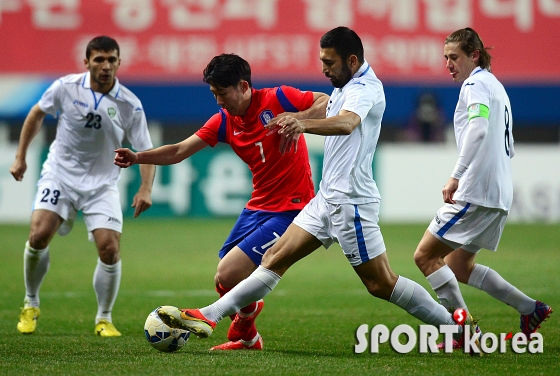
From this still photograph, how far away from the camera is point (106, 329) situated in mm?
7223

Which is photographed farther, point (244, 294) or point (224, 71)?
point (224, 71)

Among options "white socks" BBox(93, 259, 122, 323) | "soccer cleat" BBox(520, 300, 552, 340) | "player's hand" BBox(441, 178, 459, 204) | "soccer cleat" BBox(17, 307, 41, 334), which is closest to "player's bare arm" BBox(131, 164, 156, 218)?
"white socks" BBox(93, 259, 122, 323)

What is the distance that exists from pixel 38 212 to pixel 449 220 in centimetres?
346

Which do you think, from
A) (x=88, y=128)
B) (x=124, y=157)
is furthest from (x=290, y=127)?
(x=88, y=128)

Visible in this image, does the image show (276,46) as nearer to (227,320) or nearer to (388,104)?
(388,104)

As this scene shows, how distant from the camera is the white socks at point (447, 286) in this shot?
6.45 metres

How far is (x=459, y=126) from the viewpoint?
656cm

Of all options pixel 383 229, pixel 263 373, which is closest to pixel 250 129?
pixel 263 373

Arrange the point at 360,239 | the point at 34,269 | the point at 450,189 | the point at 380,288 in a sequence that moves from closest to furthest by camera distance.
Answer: the point at 360,239, the point at 380,288, the point at 450,189, the point at 34,269

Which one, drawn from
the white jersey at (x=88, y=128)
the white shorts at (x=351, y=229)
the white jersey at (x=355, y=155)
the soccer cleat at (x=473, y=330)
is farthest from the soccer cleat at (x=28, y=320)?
the soccer cleat at (x=473, y=330)

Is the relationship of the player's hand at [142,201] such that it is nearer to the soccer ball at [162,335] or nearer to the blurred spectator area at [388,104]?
the soccer ball at [162,335]

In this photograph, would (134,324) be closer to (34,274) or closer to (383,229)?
(34,274)

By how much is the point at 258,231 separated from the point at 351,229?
37.1 inches

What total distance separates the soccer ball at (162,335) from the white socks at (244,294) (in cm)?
24
